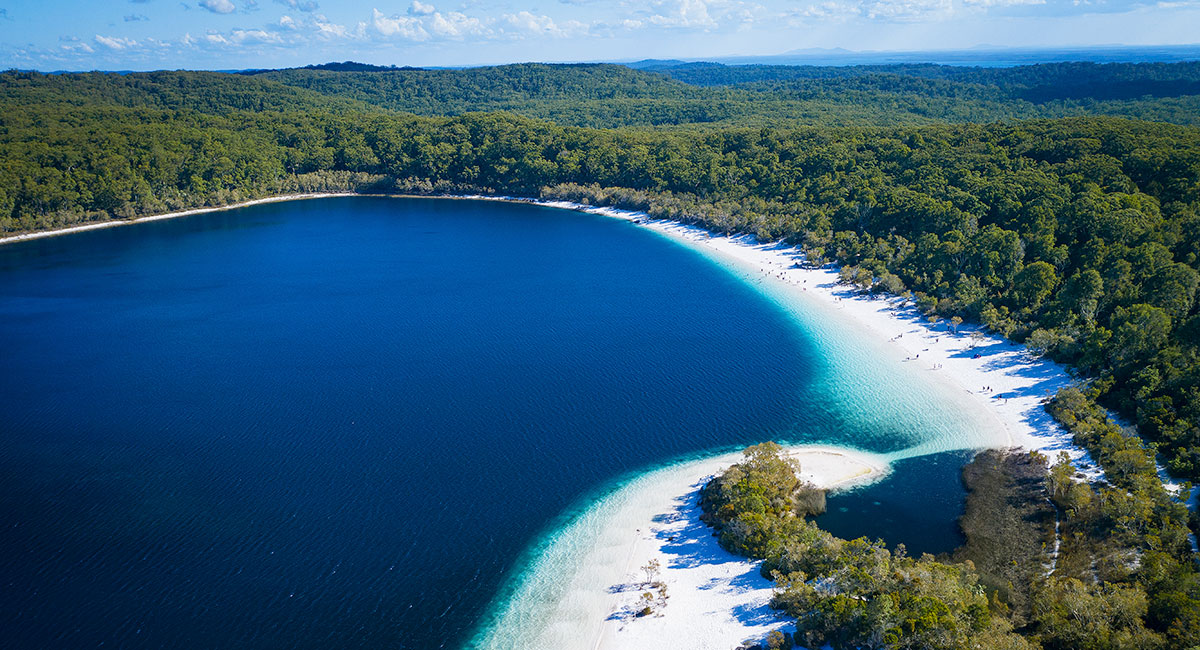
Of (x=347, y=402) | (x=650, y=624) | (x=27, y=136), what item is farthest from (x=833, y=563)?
(x=27, y=136)

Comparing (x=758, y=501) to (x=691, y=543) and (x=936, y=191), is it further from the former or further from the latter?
(x=936, y=191)

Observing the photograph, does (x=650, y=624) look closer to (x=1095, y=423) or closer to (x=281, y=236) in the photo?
(x=1095, y=423)

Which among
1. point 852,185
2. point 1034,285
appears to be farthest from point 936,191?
point 1034,285

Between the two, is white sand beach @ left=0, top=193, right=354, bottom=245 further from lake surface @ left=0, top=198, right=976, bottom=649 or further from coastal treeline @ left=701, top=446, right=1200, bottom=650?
coastal treeline @ left=701, top=446, right=1200, bottom=650

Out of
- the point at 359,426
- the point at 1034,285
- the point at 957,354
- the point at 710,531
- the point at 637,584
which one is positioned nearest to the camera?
the point at 637,584

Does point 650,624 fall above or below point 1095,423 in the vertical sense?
below

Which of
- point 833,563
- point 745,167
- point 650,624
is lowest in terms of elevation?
point 650,624

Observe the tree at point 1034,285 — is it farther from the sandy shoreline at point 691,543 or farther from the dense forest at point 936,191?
the sandy shoreline at point 691,543

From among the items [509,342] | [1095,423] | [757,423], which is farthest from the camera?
[509,342]
